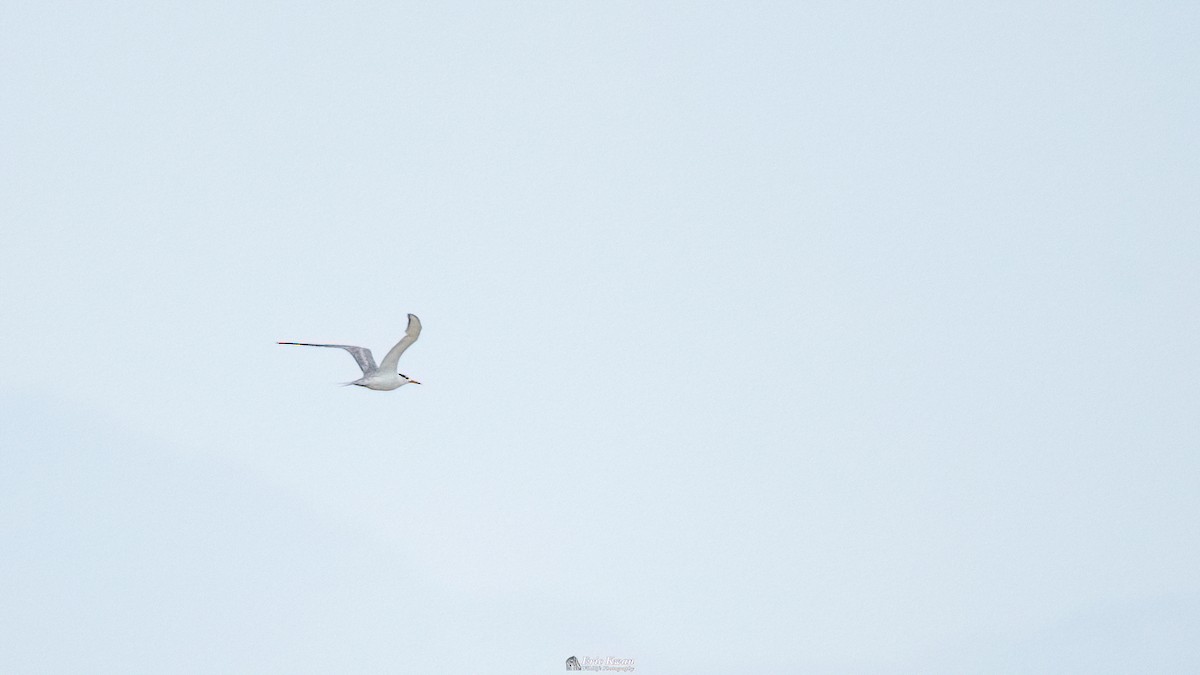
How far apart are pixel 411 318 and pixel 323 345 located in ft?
15.9

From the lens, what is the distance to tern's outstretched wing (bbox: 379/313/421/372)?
90.2 metres

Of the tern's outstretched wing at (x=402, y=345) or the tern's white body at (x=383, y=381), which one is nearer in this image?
the tern's outstretched wing at (x=402, y=345)

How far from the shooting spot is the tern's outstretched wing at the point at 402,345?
296 ft

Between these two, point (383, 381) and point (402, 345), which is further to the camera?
point (383, 381)

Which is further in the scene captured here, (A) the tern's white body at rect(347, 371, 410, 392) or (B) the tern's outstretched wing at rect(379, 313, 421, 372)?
(A) the tern's white body at rect(347, 371, 410, 392)

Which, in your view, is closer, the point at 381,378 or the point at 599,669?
the point at 381,378

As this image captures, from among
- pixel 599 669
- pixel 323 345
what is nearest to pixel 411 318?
pixel 323 345

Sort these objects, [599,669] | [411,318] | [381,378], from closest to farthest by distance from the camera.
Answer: [411,318], [381,378], [599,669]

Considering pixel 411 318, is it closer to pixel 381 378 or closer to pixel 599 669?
pixel 381 378

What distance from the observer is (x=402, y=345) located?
9344 cm

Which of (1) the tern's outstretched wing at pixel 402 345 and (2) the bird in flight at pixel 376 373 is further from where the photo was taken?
(2) the bird in flight at pixel 376 373

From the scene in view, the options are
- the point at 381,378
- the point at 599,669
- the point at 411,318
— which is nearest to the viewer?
the point at 411,318

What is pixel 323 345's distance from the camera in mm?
89688

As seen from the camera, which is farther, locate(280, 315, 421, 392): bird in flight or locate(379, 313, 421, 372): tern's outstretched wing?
locate(280, 315, 421, 392): bird in flight
